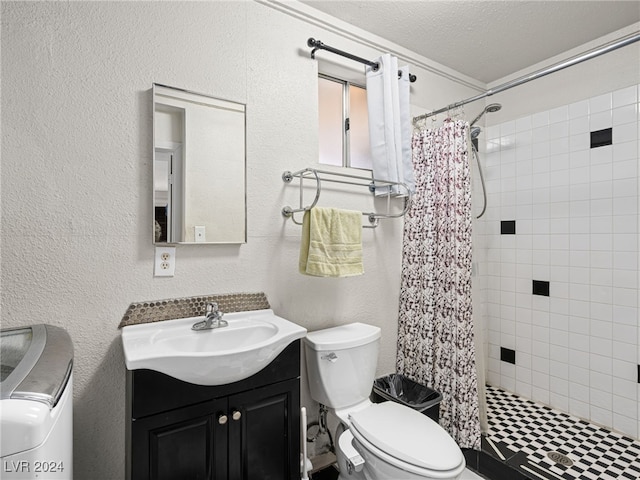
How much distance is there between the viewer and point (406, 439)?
54.4 inches

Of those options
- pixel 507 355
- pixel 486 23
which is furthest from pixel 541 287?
pixel 486 23

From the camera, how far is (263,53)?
5.72 feet

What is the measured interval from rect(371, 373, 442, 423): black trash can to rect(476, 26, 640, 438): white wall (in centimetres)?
109

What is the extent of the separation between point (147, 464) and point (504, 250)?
8.70 feet

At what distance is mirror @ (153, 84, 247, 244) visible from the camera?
1.48 meters

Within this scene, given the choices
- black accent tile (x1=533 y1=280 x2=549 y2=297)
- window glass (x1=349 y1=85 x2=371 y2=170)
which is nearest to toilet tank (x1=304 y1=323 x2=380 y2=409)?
window glass (x1=349 y1=85 x2=371 y2=170)

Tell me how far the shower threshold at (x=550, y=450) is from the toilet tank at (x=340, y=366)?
2.70 ft

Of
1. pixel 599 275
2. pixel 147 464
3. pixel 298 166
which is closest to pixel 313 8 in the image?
pixel 298 166

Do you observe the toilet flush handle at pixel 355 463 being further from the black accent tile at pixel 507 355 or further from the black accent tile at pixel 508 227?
the black accent tile at pixel 508 227

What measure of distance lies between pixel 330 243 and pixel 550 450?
174 cm

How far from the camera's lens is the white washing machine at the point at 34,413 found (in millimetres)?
615

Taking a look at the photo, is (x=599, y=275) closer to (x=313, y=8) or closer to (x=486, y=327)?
(x=486, y=327)

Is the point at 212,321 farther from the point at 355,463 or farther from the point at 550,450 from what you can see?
the point at 550,450

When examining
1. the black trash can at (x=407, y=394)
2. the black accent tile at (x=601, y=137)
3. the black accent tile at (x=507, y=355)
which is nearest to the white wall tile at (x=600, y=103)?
the black accent tile at (x=601, y=137)
